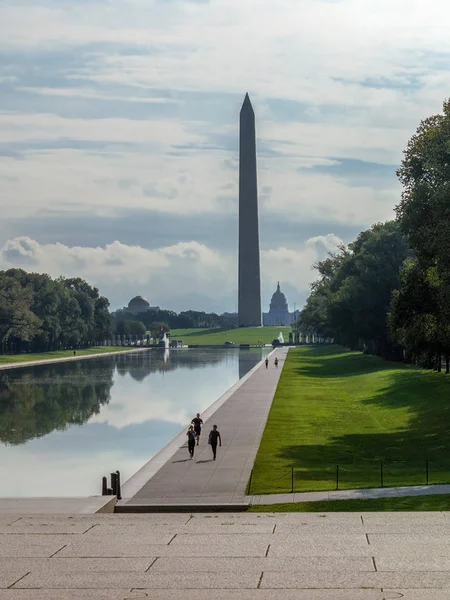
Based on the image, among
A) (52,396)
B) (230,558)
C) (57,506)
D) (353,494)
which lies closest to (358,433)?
(353,494)

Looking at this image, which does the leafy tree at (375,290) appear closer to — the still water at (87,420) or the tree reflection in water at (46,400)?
the still water at (87,420)

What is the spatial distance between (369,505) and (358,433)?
17037 mm

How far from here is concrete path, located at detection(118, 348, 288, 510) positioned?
23141 millimetres

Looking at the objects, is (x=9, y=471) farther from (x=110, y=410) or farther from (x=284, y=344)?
(x=284, y=344)

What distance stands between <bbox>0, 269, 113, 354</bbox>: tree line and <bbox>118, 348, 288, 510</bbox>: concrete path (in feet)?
281

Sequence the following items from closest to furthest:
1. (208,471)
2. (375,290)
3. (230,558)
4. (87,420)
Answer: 1. (230,558)
2. (208,471)
3. (87,420)
4. (375,290)

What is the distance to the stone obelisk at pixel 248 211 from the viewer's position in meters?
170

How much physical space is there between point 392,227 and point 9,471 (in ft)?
181

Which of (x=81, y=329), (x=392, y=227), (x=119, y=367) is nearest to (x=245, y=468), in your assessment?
(x=392, y=227)

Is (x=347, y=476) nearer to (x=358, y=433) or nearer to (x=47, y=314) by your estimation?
(x=358, y=433)

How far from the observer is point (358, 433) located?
38.0 metres

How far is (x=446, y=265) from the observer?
34031 mm

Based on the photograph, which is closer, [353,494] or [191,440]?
[353,494]

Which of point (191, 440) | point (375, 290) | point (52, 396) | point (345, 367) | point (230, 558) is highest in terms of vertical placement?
point (375, 290)
